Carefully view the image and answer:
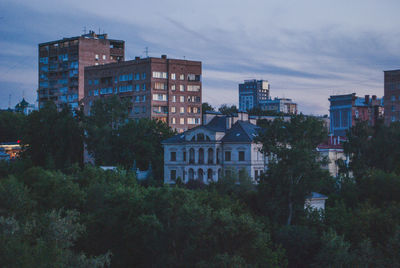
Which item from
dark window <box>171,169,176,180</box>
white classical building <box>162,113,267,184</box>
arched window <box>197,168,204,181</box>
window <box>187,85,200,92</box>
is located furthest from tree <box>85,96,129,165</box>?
arched window <box>197,168,204,181</box>

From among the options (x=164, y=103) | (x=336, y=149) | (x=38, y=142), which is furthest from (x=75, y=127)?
(x=336, y=149)

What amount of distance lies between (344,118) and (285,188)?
63.5 metres

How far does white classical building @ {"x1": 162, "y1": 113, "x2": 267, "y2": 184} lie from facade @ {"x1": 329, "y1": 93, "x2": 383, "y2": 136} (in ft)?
147

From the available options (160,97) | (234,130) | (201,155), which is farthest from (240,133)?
(160,97)

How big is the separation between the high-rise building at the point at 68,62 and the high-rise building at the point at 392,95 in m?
53.6

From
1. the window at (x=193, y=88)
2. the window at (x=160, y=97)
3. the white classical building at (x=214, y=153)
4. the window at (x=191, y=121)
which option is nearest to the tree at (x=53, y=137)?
the window at (x=160, y=97)

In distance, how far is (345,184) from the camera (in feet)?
184

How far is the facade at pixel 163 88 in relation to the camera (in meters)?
86.5

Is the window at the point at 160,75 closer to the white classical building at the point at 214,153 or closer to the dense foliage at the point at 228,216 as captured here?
the white classical building at the point at 214,153

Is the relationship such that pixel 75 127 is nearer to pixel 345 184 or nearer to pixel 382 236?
pixel 345 184

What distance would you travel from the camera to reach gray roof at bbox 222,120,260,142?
63.8 m

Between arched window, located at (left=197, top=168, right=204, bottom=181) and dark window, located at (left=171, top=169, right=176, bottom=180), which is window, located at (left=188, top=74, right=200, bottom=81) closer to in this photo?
dark window, located at (left=171, top=169, right=176, bottom=180)

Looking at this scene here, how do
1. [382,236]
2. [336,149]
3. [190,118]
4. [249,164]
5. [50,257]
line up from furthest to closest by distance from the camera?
[190,118], [336,149], [249,164], [382,236], [50,257]

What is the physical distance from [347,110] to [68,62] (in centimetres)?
5509
